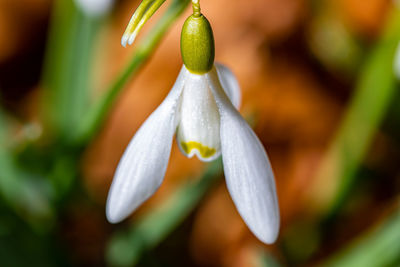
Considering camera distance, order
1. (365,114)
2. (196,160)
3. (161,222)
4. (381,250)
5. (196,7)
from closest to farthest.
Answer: (196,7) → (381,250) → (161,222) → (365,114) → (196,160)

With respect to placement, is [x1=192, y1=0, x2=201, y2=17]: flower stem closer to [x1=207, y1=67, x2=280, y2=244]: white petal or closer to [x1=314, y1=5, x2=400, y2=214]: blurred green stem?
[x1=207, y1=67, x2=280, y2=244]: white petal

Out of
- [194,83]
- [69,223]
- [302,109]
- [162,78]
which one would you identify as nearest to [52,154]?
[69,223]

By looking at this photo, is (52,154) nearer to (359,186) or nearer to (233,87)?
(233,87)

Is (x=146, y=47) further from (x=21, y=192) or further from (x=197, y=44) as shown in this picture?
(x=21, y=192)

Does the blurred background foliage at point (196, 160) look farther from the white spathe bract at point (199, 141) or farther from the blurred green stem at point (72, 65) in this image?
the white spathe bract at point (199, 141)

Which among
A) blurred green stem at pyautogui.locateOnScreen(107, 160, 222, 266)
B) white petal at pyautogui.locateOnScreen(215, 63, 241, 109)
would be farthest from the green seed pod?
blurred green stem at pyautogui.locateOnScreen(107, 160, 222, 266)

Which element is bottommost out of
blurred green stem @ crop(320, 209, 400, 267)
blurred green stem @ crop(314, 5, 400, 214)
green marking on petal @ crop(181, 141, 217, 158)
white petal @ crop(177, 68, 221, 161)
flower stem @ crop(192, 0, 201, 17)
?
blurred green stem @ crop(320, 209, 400, 267)

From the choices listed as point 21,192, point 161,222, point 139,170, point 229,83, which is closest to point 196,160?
point 161,222
